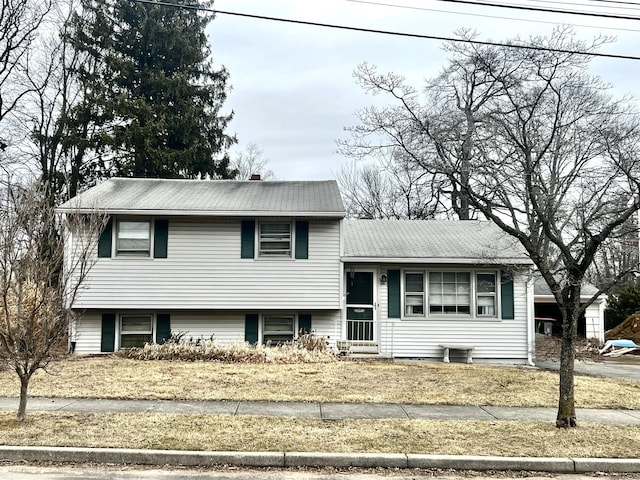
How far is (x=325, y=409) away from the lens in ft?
27.9

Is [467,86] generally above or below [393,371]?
above

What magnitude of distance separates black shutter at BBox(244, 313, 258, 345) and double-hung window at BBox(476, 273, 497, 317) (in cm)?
627

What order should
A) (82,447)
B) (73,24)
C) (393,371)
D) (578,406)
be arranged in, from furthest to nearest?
(73,24)
(393,371)
(578,406)
(82,447)

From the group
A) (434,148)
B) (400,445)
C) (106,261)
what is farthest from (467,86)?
(106,261)

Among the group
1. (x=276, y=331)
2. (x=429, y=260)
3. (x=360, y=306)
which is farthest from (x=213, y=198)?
(x=429, y=260)

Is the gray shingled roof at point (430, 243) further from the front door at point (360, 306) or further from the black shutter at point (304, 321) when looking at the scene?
the black shutter at point (304, 321)

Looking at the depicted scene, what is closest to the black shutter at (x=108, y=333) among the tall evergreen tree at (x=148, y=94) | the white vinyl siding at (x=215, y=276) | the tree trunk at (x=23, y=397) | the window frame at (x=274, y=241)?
the white vinyl siding at (x=215, y=276)

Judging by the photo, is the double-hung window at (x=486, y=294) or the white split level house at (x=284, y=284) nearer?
the white split level house at (x=284, y=284)

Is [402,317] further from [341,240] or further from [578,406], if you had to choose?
[578,406]

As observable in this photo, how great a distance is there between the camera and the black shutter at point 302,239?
15.2 m

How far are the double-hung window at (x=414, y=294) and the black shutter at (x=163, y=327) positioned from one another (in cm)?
662

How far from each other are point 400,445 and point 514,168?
5.40m

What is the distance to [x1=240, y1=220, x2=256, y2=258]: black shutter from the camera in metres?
15.1

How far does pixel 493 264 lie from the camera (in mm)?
15219
